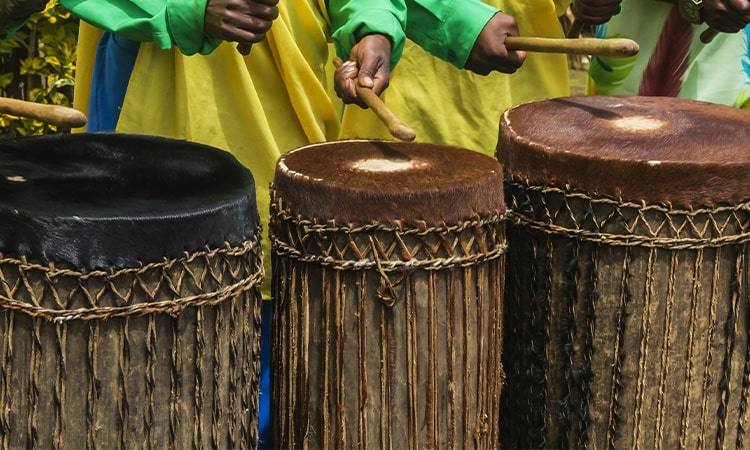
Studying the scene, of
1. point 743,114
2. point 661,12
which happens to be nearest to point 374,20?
point 743,114

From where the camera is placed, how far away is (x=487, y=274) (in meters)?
1.79

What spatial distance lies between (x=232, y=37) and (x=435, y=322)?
65 cm

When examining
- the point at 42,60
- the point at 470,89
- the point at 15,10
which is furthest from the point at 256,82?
the point at 42,60

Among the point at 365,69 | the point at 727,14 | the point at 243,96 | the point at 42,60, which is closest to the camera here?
the point at 365,69

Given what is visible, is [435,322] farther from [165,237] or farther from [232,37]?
[232,37]

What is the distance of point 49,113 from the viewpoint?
4.94 feet

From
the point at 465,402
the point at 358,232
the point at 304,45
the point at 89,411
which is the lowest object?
the point at 465,402

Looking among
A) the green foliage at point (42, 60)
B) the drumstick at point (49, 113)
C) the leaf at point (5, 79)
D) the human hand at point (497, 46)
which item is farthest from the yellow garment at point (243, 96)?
the leaf at point (5, 79)

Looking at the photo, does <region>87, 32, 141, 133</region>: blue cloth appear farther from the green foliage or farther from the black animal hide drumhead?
the green foliage

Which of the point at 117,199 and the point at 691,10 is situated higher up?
the point at 691,10

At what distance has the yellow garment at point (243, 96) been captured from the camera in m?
2.17

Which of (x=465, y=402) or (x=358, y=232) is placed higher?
(x=358, y=232)

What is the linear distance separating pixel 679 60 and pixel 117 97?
1446mm

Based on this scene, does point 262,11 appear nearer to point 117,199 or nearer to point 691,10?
point 117,199
